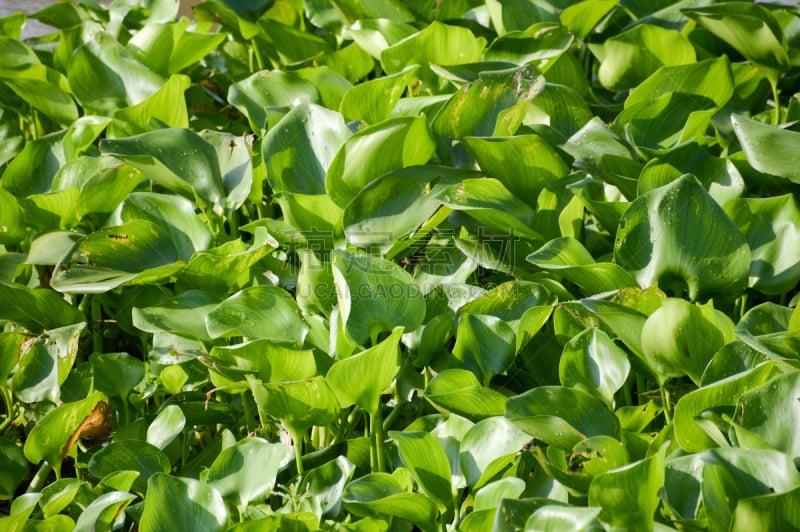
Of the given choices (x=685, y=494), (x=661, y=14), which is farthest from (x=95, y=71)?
(x=685, y=494)

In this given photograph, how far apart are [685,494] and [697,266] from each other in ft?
0.79

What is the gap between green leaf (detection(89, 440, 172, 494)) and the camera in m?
0.95

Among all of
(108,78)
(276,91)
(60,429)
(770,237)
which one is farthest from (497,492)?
(108,78)

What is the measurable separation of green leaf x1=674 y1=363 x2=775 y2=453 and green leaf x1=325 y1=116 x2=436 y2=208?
43cm

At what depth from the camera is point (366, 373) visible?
2.68 feet

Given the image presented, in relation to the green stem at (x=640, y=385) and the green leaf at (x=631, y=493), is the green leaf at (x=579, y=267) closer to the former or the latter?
the green stem at (x=640, y=385)

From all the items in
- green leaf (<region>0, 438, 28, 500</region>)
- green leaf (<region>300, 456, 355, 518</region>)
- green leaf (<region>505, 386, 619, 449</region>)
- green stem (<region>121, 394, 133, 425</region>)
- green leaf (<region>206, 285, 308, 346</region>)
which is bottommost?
green leaf (<region>0, 438, 28, 500</region>)

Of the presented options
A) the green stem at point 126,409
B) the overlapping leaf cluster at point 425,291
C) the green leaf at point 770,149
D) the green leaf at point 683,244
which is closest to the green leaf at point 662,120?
the overlapping leaf cluster at point 425,291

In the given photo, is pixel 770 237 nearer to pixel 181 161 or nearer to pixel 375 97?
pixel 375 97

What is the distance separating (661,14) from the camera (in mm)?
1396

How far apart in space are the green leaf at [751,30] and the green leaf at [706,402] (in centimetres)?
58

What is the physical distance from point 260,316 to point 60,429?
0.85ft

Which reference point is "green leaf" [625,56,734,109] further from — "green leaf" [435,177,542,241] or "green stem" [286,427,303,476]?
"green stem" [286,427,303,476]

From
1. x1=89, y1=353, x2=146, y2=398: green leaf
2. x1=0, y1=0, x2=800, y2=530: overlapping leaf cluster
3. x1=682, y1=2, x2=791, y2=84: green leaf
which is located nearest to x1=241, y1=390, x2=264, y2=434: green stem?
x1=0, y1=0, x2=800, y2=530: overlapping leaf cluster
